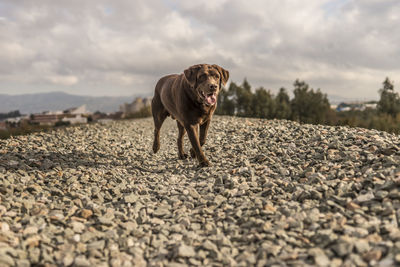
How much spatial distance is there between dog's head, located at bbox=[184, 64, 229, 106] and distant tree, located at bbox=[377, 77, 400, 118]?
53064 millimetres

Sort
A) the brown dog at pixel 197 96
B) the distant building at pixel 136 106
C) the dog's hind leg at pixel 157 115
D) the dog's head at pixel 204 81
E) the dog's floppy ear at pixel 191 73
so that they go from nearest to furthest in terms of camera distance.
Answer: the dog's head at pixel 204 81
the brown dog at pixel 197 96
the dog's floppy ear at pixel 191 73
the dog's hind leg at pixel 157 115
the distant building at pixel 136 106

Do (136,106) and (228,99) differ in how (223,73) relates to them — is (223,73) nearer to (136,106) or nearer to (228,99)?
(228,99)

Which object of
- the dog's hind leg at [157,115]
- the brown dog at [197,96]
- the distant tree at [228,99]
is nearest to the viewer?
the brown dog at [197,96]

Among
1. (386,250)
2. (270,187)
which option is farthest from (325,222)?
(270,187)

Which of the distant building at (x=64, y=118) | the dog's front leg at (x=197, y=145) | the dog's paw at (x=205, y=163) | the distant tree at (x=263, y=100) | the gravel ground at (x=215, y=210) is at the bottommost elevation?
the gravel ground at (x=215, y=210)

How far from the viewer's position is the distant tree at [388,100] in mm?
48250

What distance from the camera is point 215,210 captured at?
355cm

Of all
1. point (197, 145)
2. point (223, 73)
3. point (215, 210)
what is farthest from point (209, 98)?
point (215, 210)

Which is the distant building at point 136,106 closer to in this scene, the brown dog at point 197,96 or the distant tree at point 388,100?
the brown dog at point 197,96

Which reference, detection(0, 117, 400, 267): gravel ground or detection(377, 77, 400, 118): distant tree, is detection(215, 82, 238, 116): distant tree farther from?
detection(0, 117, 400, 267): gravel ground

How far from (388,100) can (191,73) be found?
5516 cm

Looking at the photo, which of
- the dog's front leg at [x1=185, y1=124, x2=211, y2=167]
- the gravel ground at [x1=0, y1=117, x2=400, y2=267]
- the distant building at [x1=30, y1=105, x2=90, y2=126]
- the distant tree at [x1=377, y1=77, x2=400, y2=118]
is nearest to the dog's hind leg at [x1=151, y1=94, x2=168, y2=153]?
the gravel ground at [x1=0, y1=117, x2=400, y2=267]

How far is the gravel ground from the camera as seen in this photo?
253cm

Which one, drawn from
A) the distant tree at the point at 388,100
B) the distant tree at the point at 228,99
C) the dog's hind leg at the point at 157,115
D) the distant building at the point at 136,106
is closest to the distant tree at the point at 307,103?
the distant tree at the point at 388,100
